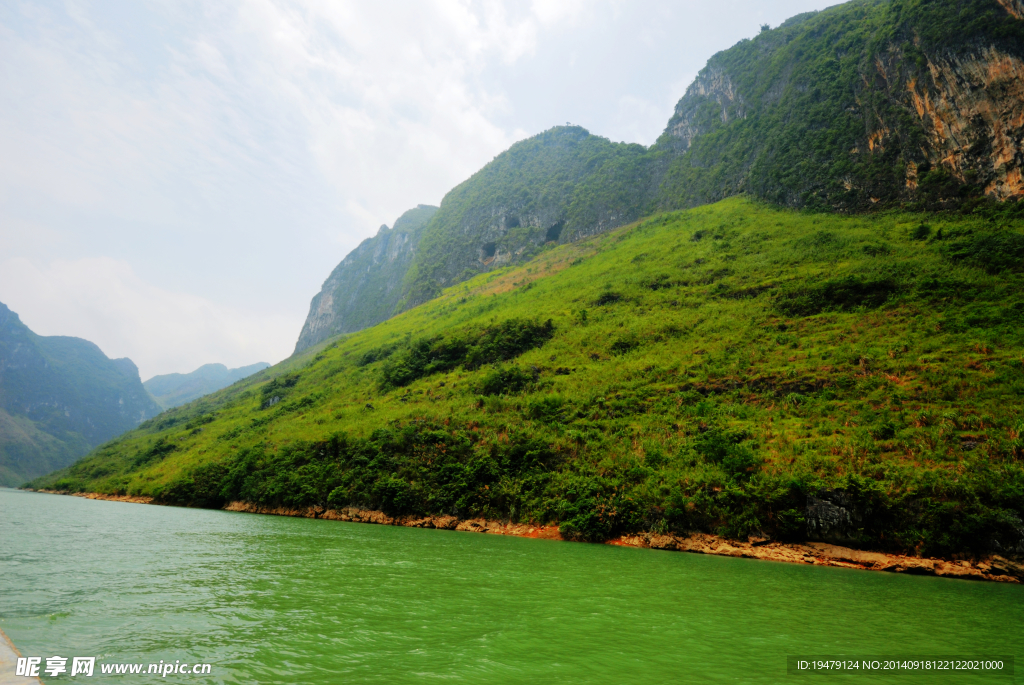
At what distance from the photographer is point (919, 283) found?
40750mm

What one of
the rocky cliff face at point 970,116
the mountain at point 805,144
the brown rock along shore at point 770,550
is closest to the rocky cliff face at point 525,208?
the mountain at point 805,144

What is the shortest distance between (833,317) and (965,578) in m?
26.8

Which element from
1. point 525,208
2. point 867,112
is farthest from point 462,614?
point 525,208

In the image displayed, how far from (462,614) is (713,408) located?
28.6 m

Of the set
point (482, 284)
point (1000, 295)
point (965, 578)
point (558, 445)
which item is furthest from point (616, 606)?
point (482, 284)

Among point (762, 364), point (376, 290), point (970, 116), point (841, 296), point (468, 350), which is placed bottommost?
point (762, 364)

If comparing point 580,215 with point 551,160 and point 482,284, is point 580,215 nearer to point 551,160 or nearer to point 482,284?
point 482,284

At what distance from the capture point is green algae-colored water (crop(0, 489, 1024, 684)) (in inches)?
297

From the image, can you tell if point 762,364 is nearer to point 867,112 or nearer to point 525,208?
point 867,112

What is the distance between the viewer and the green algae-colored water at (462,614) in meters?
7.55

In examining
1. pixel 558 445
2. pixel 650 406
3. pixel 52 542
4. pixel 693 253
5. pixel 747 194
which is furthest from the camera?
pixel 747 194

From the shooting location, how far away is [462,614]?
10.7m

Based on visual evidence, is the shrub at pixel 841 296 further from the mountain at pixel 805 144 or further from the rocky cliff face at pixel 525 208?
the rocky cliff face at pixel 525 208

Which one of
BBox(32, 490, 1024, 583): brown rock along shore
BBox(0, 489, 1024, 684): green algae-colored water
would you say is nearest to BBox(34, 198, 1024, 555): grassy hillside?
BBox(32, 490, 1024, 583): brown rock along shore
